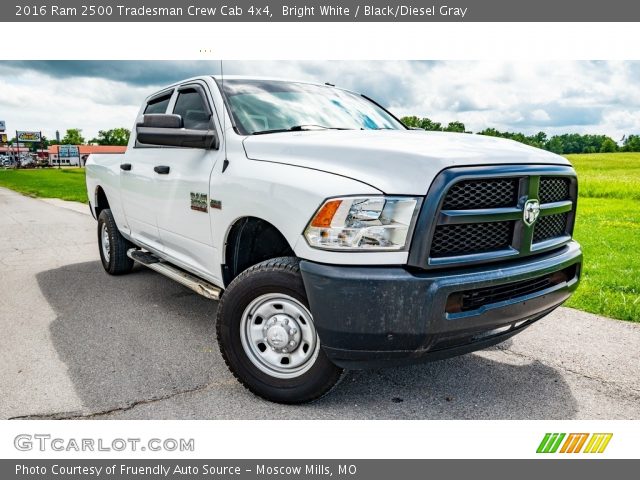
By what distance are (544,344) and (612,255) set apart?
170 inches

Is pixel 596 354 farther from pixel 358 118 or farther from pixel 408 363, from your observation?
pixel 358 118

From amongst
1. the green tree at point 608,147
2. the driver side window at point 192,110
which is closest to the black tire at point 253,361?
the driver side window at point 192,110

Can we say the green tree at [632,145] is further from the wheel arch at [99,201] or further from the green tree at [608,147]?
the wheel arch at [99,201]

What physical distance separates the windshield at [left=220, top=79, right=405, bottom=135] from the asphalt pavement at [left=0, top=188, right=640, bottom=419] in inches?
69.1

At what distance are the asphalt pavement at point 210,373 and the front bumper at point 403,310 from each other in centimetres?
54

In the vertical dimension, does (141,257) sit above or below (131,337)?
above

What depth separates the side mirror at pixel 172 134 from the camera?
144 inches

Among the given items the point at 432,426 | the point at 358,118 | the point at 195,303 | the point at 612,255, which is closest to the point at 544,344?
the point at 432,426

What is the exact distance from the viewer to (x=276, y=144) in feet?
10.9

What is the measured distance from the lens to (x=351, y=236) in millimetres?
2672

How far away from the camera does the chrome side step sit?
3.82 meters

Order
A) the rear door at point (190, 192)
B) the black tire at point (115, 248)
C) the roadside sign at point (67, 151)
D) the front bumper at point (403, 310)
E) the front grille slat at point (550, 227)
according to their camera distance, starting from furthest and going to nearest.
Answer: the roadside sign at point (67, 151), the black tire at point (115, 248), the rear door at point (190, 192), the front grille slat at point (550, 227), the front bumper at point (403, 310)

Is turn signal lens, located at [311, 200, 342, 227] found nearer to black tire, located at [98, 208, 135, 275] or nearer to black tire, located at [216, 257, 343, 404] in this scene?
black tire, located at [216, 257, 343, 404]

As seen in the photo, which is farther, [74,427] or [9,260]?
[9,260]
